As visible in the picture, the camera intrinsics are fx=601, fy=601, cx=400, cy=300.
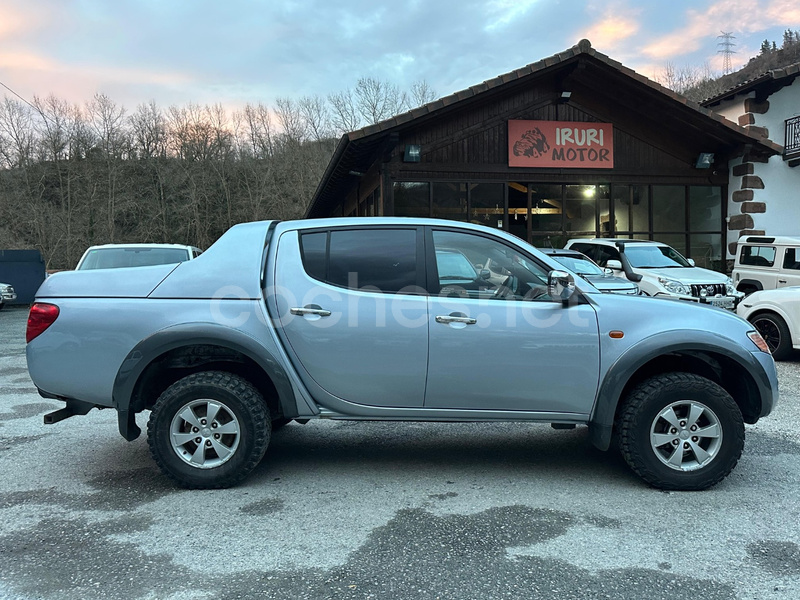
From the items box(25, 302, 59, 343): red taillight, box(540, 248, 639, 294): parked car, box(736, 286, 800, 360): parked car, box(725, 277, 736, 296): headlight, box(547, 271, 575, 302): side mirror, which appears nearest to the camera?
box(547, 271, 575, 302): side mirror

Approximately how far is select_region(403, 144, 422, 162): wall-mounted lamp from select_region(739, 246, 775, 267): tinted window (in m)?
7.51

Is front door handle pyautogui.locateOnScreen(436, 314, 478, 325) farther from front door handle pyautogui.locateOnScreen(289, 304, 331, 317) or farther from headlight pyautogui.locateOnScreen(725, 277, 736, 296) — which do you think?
headlight pyautogui.locateOnScreen(725, 277, 736, 296)

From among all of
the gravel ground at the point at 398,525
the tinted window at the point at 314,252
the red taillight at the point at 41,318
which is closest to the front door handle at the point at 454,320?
the tinted window at the point at 314,252

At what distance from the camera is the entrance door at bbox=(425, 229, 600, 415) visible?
3801 millimetres

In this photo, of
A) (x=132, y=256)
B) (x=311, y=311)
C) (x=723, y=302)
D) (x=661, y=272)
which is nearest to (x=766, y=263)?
(x=723, y=302)

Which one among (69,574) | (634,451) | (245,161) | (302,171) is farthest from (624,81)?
(245,161)

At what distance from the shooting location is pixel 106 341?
3850 millimetres

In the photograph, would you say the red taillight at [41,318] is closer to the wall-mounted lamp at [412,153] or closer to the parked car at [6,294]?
the wall-mounted lamp at [412,153]

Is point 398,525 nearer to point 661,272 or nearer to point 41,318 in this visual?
point 41,318

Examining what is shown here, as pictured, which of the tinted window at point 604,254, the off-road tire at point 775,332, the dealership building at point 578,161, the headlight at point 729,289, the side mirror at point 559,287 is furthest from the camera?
the dealership building at point 578,161

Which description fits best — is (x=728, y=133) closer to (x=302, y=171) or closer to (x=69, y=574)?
(x=69, y=574)

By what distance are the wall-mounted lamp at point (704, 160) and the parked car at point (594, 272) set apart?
288 inches

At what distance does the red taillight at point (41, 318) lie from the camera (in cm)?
389

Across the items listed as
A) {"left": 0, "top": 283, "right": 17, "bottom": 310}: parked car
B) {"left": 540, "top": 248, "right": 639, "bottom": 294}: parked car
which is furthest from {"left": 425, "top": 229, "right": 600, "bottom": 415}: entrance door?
{"left": 0, "top": 283, "right": 17, "bottom": 310}: parked car
